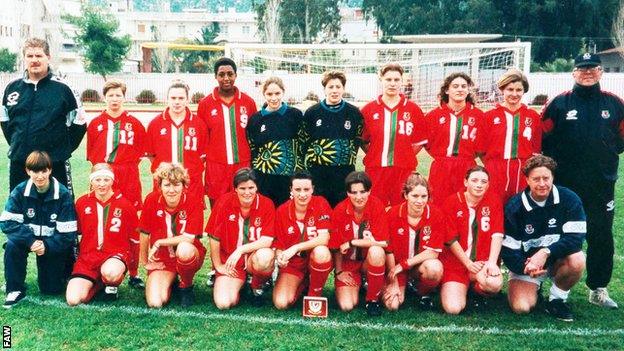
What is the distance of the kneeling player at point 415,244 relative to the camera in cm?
403

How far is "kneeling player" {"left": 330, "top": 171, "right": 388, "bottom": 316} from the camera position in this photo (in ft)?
13.1

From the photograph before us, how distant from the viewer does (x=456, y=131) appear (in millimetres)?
4691

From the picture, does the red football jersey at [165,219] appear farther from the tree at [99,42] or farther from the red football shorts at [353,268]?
the tree at [99,42]

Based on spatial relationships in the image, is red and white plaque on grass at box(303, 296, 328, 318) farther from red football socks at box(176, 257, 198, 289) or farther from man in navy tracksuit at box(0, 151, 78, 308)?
man in navy tracksuit at box(0, 151, 78, 308)

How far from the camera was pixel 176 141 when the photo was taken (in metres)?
4.77

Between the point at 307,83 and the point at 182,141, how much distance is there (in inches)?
483

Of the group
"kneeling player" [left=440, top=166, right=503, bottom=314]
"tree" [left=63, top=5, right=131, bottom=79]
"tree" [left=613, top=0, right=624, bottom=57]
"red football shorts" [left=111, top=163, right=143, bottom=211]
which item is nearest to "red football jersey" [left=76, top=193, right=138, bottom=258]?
"red football shorts" [left=111, top=163, right=143, bottom=211]

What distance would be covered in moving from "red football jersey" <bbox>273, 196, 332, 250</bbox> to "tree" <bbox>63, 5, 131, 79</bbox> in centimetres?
2706

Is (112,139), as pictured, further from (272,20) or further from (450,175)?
(272,20)

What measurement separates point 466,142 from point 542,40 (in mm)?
26139

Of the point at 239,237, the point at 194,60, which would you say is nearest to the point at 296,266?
the point at 239,237

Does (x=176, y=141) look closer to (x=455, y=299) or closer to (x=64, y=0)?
(x=455, y=299)

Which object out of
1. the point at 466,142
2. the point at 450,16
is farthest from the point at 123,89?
the point at 450,16

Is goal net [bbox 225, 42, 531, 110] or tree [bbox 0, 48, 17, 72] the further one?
tree [bbox 0, 48, 17, 72]
